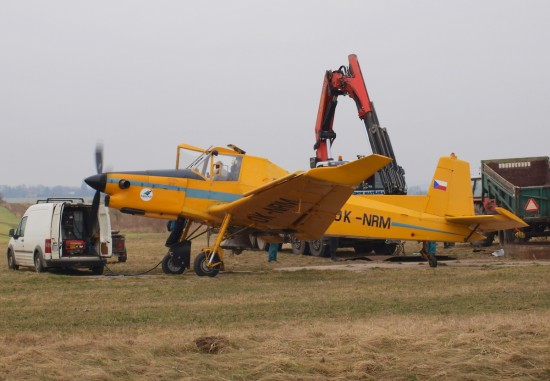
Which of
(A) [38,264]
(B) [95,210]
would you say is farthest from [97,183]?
(A) [38,264]

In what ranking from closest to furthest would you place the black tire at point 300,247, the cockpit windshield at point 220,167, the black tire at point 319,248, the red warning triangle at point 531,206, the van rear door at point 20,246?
the cockpit windshield at point 220,167 → the van rear door at point 20,246 → the red warning triangle at point 531,206 → the black tire at point 319,248 → the black tire at point 300,247

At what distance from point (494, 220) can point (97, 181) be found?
836 centimetres

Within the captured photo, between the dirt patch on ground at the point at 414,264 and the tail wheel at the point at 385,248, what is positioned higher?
the tail wheel at the point at 385,248

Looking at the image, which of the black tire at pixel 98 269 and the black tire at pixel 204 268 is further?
the black tire at pixel 98 269

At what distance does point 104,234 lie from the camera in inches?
722

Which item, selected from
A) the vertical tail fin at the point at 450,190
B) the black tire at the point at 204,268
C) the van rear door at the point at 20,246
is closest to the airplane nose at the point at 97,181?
the black tire at the point at 204,268

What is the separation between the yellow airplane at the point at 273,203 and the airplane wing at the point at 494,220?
2 cm

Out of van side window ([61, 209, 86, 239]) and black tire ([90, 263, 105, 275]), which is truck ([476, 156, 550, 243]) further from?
van side window ([61, 209, 86, 239])

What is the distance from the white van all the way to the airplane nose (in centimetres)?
202

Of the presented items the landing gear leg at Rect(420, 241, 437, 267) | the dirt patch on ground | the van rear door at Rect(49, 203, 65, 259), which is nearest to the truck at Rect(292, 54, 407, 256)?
the dirt patch on ground

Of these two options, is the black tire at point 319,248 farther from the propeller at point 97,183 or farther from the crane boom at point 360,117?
the propeller at point 97,183

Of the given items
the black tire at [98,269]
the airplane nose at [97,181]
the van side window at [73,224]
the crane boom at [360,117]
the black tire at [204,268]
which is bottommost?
the black tire at [98,269]

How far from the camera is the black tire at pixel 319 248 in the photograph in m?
23.4

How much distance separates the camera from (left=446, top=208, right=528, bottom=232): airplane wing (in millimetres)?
17406
